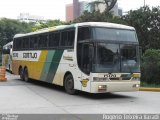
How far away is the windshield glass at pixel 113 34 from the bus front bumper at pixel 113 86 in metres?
1.84

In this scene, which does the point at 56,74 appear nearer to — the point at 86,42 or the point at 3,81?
the point at 86,42

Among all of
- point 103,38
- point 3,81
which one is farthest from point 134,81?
point 3,81

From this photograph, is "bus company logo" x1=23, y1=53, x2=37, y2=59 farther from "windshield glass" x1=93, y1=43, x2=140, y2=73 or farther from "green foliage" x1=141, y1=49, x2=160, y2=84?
"windshield glass" x1=93, y1=43, x2=140, y2=73

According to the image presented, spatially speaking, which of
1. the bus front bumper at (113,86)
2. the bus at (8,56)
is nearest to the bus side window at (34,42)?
the bus front bumper at (113,86)

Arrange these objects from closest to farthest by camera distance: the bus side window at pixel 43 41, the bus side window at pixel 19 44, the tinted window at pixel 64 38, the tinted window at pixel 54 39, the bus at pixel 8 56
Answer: the tinted window at pixel 64 38 < the tinted window at pixel 54 39 < the bus side window at pixel 43 41 < the bus side window at pixel 19 44 < the bus at pixel 8 56

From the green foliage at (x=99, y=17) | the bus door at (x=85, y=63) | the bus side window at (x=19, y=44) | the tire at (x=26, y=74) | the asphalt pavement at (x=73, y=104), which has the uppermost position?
the green foliage at (x=99, y=17)

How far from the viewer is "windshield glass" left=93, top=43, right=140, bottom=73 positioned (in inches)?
580

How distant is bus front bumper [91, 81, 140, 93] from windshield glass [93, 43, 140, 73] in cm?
51

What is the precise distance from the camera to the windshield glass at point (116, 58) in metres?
14.7

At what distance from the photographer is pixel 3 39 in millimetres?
67125

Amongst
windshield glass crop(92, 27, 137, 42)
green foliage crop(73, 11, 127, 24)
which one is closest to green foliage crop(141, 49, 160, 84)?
windshield glass crop(92, 27, 137, 42)

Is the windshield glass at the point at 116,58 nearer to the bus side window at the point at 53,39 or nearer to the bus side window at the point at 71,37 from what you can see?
the bus side window at the point at 71,37

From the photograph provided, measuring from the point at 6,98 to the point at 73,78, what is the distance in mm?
3000

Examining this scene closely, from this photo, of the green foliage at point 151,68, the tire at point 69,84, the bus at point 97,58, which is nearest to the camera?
the bus at point 97,58
